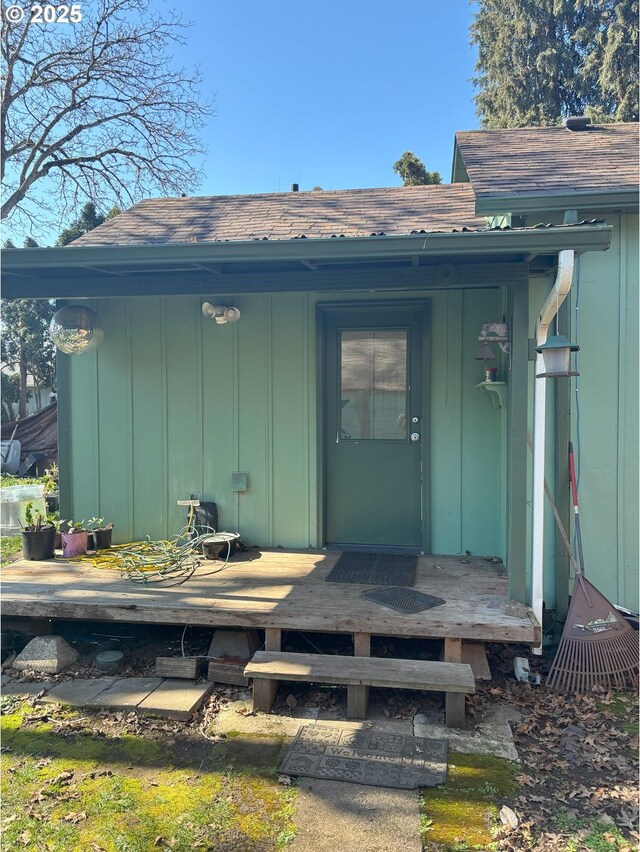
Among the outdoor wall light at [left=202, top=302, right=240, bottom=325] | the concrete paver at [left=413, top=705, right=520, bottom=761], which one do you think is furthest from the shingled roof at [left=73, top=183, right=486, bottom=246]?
the concrete paver at [left=413, top=705, right=520, bottom=761]

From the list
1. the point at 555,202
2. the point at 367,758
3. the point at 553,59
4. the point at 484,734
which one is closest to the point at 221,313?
the point at 555,202

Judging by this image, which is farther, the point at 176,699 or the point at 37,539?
the point at 37,539

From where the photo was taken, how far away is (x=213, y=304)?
4645mm

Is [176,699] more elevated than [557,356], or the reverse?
[557,356]

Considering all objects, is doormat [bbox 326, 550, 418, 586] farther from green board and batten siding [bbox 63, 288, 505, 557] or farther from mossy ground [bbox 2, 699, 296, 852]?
mossy ground [bbox 2, 699, 296, 852]

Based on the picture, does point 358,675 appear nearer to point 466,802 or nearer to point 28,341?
point 466,802

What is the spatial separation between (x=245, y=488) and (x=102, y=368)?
158cm

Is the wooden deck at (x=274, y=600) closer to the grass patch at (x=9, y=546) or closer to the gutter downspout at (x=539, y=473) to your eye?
the gutter downspout at (x=539, y=473)

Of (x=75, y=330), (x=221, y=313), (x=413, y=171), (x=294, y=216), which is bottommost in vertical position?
(x=75, y=330)

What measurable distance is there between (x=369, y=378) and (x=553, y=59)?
638 inches

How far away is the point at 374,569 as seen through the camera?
4137 mm

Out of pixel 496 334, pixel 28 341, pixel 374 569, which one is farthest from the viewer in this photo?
pixel 28 341

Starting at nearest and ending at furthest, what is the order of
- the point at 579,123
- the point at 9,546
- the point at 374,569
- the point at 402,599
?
the point at 402,599
the point at 374,569
the point at 579,123
the point at 9,546

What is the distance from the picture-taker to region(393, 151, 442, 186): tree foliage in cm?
1365
